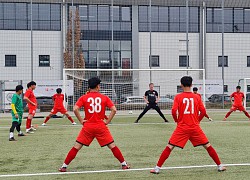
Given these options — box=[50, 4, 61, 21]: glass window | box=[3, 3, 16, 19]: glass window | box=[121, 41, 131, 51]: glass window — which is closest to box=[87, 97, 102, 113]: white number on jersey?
box=[50, 4, 61, 21]: glass window

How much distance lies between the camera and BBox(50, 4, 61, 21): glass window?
3697 centimetres

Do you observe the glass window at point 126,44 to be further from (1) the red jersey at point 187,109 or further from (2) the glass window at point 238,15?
(1) the red jersey at point 187,109

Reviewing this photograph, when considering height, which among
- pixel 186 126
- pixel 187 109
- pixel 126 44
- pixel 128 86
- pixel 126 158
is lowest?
pixel 126 158

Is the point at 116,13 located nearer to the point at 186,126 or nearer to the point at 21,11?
the point at 21,11

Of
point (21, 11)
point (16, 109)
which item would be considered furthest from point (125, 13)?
point (16, 109)

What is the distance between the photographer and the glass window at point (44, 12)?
36938 millimetres

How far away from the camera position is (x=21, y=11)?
36688 millimetres

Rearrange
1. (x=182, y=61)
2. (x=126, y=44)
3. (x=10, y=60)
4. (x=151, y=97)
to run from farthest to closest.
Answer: (x=126, y=44)
(x=182, y=61)
(x=10, y=60)
(x=151, y=97)

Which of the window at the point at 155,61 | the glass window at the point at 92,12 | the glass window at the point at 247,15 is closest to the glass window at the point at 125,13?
the glass window at the point at 92,12

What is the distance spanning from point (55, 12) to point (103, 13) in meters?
4.77

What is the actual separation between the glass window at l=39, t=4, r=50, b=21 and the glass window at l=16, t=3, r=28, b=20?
1441mm

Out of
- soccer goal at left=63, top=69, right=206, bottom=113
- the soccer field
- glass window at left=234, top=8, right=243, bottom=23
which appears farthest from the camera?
glass window at left=234, top=8, right=243, bottom=23

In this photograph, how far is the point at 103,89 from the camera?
2670cm

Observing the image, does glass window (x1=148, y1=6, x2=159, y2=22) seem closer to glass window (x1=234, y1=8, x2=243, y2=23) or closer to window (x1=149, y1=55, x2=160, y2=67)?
window (x1=149, y1=55, x2=160, y2=67)
